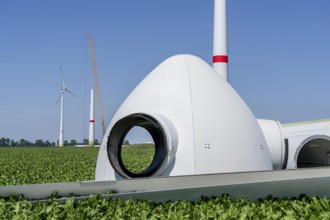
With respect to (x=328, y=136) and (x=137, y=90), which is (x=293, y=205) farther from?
(x=328, y=136)

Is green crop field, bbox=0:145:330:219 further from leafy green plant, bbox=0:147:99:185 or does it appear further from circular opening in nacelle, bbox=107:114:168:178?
leafy green plant, bbox=0:147:99:185

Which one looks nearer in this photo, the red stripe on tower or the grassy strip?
the grassy strip

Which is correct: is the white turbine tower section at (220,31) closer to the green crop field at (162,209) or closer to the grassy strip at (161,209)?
the green crop field at (162,209)

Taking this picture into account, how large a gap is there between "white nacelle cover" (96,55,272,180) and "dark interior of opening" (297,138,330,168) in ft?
25.5

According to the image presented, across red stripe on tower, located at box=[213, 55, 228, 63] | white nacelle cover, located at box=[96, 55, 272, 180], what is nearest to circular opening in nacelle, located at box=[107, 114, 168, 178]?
white nacelle cover, located at box=[96, 55, 272, 180]

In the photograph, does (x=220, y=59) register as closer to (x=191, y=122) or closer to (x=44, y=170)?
(x=44, y=170)

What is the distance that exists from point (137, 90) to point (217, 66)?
26.8 ft

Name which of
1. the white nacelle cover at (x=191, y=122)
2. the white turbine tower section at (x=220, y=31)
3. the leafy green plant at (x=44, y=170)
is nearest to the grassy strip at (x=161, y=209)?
the white nacelle cover at (x=191, y=122)

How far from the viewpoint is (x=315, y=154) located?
746 inches

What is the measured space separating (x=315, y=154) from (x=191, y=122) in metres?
10.5

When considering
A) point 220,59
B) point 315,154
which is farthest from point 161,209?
point 315,154

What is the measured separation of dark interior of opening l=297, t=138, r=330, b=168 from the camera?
1830cm

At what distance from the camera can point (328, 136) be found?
53.0 feet

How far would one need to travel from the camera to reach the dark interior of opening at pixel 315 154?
60.0 feet
